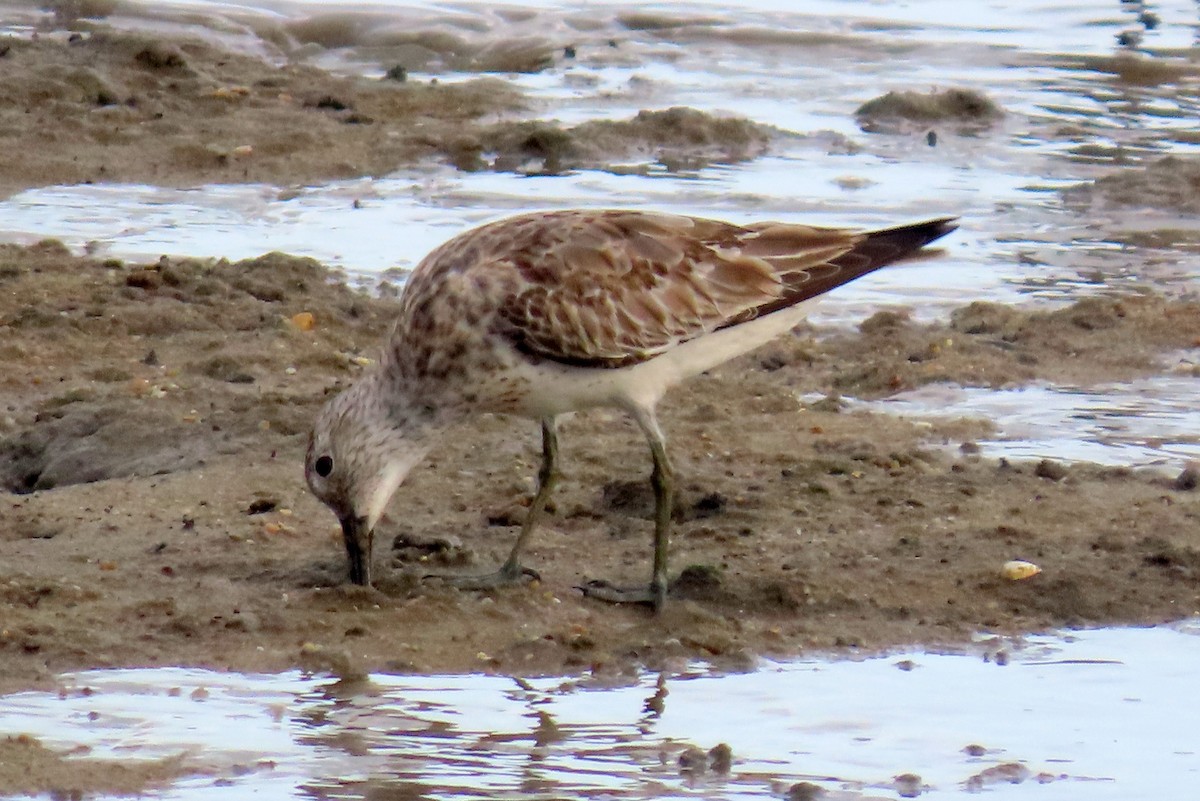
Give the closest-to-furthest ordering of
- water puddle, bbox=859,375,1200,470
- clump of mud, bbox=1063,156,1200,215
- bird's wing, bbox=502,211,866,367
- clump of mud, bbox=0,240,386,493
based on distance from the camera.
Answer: bird's wing, bbox=502,211,866,367, clump of mud, bbox=0,240,386,493, water puddle, bbox=859,375,1200,470, clump of mud, bbox=1063,156,1200,215

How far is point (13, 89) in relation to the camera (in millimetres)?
11766

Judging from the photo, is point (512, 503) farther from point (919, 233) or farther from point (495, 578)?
point (919, 233)

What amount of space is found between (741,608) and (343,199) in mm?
5185

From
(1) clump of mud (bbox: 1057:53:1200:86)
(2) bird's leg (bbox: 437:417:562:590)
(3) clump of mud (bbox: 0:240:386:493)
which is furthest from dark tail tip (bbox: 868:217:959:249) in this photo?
(1) clump of mud (bbox: 1057:53:1200:86)

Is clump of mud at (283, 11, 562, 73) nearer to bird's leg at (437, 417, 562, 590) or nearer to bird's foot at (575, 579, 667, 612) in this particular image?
bird's leg at (437, 417, 562, 590)

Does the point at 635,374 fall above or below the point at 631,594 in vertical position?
above

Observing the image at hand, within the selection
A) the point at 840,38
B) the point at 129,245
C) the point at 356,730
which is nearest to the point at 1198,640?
the point at 356,730

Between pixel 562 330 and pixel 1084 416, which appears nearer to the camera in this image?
pixel 562 330

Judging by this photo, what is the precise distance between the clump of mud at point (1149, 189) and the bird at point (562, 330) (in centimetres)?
466

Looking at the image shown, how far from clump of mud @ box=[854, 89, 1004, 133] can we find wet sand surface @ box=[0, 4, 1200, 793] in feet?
12.6

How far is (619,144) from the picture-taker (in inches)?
476

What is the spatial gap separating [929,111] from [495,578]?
765cm

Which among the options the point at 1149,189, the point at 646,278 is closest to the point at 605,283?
the point at 646,278

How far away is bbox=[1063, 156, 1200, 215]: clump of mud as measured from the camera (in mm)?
11305
